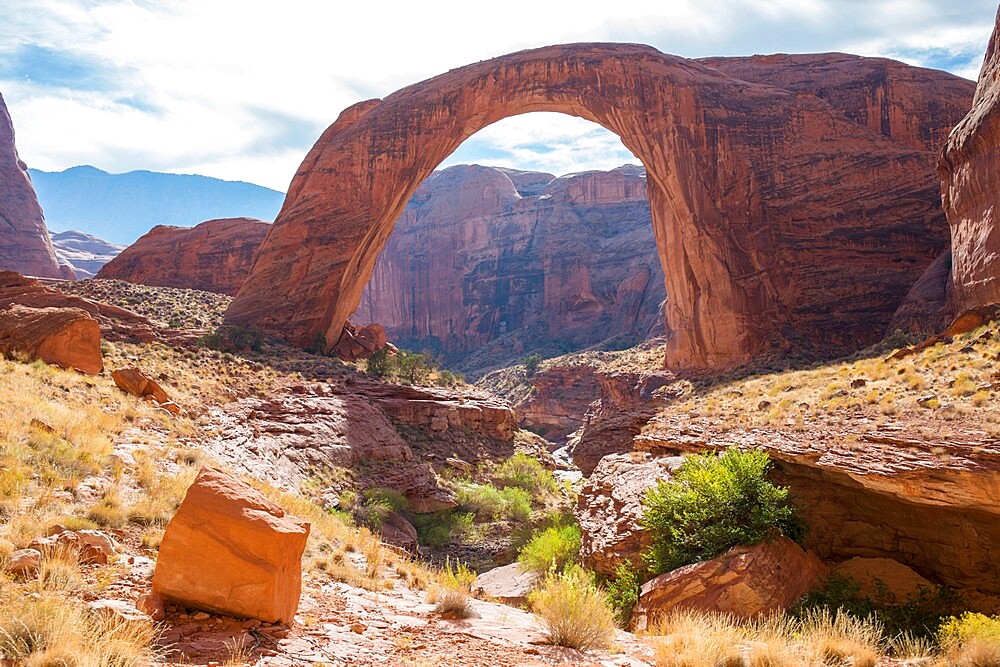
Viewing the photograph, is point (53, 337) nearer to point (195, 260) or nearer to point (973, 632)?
point (973, 632)

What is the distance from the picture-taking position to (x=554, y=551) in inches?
544

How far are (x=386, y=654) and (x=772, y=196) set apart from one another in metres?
27.7

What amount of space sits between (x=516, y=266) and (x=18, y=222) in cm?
5585

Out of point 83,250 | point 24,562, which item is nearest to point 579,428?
point 24,562

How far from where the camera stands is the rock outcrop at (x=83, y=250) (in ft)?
290

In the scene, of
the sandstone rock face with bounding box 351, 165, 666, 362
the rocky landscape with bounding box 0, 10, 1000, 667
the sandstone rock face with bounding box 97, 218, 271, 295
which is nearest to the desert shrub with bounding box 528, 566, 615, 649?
the rocky landscape with bounding box 0, 10, 1000, 667

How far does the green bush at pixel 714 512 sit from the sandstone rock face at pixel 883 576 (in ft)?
3.63

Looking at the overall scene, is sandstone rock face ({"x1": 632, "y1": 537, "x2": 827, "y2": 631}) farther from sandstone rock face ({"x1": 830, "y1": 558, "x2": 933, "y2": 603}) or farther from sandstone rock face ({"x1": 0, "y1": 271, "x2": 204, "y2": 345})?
sandstone rock face ({"x1": 0, "y1": 271, "x2": 204, "y2": 345})

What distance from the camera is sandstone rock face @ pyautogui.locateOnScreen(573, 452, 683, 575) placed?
426 inches

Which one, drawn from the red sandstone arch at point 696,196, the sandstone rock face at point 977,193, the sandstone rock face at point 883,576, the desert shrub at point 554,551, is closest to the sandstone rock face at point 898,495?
the sandstone rock face at point 883,576

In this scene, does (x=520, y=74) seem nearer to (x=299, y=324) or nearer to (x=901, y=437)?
(x=299, y=324)

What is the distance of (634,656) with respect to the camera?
5.82 m

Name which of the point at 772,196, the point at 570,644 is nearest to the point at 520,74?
the point at 772,196

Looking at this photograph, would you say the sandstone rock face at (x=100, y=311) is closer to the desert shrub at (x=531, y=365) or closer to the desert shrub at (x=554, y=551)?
the desert shrub at (x=554, y=551)
